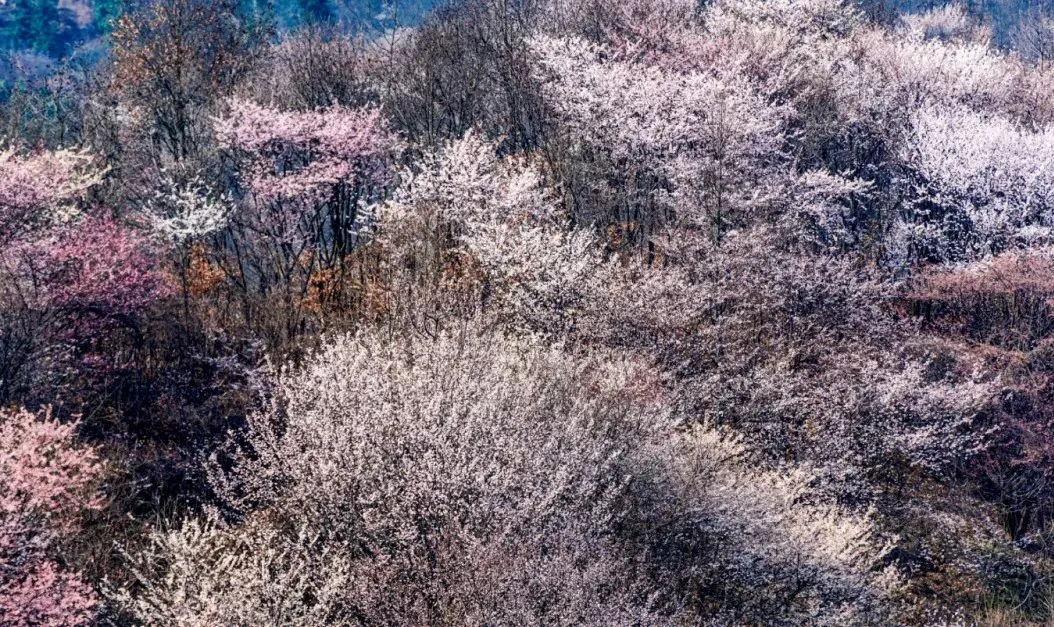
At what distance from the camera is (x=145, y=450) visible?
26.3 meters

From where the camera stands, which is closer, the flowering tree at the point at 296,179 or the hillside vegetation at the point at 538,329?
the hillside vegetation at the point at 538,329

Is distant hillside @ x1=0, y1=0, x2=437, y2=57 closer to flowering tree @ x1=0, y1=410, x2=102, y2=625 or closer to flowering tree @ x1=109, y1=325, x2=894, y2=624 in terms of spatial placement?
flowering tree @ x1=109, y1=325, x2=894, y2=624

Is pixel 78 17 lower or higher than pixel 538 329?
lower

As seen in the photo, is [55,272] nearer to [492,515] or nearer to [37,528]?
[37,528]

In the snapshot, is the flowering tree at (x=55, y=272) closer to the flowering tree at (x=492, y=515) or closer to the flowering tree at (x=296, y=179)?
the flowering tree at (x=296, y=179)

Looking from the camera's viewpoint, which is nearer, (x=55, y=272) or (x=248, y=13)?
(x=55, y=272)

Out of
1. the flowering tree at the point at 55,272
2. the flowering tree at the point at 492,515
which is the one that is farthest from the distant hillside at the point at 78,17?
the flowering tree at the point at 492,515

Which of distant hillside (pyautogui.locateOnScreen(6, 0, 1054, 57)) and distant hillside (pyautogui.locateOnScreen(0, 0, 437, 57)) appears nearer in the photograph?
distant hillside (pyautogui.locateOnScreen(6, 0, 1054, 57))

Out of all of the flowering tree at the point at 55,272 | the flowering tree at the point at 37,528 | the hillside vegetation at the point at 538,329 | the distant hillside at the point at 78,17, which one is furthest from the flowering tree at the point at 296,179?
the distant hillside at the point at 78,17

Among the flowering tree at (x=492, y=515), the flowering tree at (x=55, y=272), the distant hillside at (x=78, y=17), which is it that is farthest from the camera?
the distant hillside at (x=78, y=17)

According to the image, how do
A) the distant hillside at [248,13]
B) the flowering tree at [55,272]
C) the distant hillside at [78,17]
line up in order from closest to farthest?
1. the flowering tree at [55,272]
2. the distant hillside at [248,13]
3. the distant hillside at [78,17]

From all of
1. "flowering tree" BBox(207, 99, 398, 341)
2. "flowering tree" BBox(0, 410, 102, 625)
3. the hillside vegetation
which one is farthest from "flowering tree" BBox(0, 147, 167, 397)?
"flowering tree" BBox(0, 410, 102, 625)

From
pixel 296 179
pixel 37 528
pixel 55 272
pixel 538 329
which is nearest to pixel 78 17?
pixel 296 179

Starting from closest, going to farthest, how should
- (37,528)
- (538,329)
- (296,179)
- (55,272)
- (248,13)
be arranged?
(37,528), (538,329), (55,272), (296,179), (248,13)
